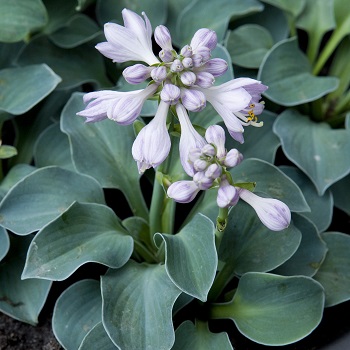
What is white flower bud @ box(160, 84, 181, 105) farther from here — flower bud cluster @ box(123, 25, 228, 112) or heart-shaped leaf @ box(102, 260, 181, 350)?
heart-shaped leaf @ box(102, 260, 181, 350)

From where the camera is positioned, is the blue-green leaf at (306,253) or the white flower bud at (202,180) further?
the blue-green leaf at (306,253)

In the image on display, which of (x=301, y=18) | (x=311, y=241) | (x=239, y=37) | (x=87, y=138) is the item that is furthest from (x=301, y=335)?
(x=301, y=18)

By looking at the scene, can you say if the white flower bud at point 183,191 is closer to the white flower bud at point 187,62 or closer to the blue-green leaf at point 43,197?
the white flower bud at point 187,62

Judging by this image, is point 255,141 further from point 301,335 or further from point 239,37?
point 301,335

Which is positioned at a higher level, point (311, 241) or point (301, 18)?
point (301, 18)

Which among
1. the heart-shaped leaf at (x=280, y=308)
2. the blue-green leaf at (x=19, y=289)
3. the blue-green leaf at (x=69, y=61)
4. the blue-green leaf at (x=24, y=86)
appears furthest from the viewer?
the blue-green leaf at (x=69, y=61)

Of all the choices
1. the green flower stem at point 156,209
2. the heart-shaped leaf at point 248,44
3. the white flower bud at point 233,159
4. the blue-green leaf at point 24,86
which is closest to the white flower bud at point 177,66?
the white flower bud at point 233,159

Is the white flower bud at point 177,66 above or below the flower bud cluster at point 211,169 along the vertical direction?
above
